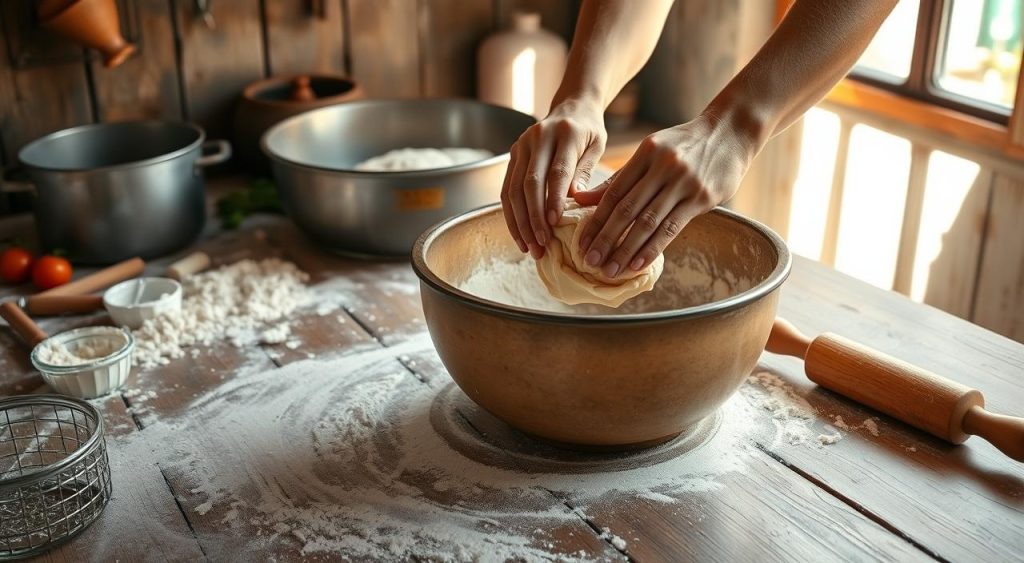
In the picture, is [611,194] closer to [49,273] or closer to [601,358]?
[601,358]

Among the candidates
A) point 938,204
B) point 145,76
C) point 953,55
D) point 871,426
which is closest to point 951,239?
point 938,204

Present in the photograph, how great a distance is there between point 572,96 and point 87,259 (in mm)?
920

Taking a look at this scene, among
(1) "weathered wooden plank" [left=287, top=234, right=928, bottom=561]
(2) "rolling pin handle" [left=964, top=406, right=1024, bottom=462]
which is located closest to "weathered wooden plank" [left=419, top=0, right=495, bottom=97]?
(1) "weathered wooden plank" [left=287, top=234, right=928, bottom=561]

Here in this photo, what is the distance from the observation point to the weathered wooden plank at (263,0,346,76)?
2.21 m

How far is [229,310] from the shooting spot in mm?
1501

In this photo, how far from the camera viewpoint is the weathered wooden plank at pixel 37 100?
1.93m

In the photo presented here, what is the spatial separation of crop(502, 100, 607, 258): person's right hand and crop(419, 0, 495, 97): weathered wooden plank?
134 cm

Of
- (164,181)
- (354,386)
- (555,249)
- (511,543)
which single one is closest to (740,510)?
(511,543)

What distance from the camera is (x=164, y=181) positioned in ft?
5.42

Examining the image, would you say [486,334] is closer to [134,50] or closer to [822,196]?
[134,50]

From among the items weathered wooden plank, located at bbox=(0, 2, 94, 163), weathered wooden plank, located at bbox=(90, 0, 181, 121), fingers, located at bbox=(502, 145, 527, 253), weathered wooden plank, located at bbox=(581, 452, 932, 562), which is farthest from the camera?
weathered wooden plank, located at bbox=(90, 0, 181, 121)

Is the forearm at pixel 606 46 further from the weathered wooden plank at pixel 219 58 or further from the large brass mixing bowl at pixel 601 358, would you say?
the weathered wooden plank at pixel 219 58

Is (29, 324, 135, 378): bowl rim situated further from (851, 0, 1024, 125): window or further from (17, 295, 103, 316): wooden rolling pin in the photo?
(851, 0, 1024, 125): window

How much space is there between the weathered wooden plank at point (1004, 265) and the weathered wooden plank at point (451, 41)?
1280 mm
